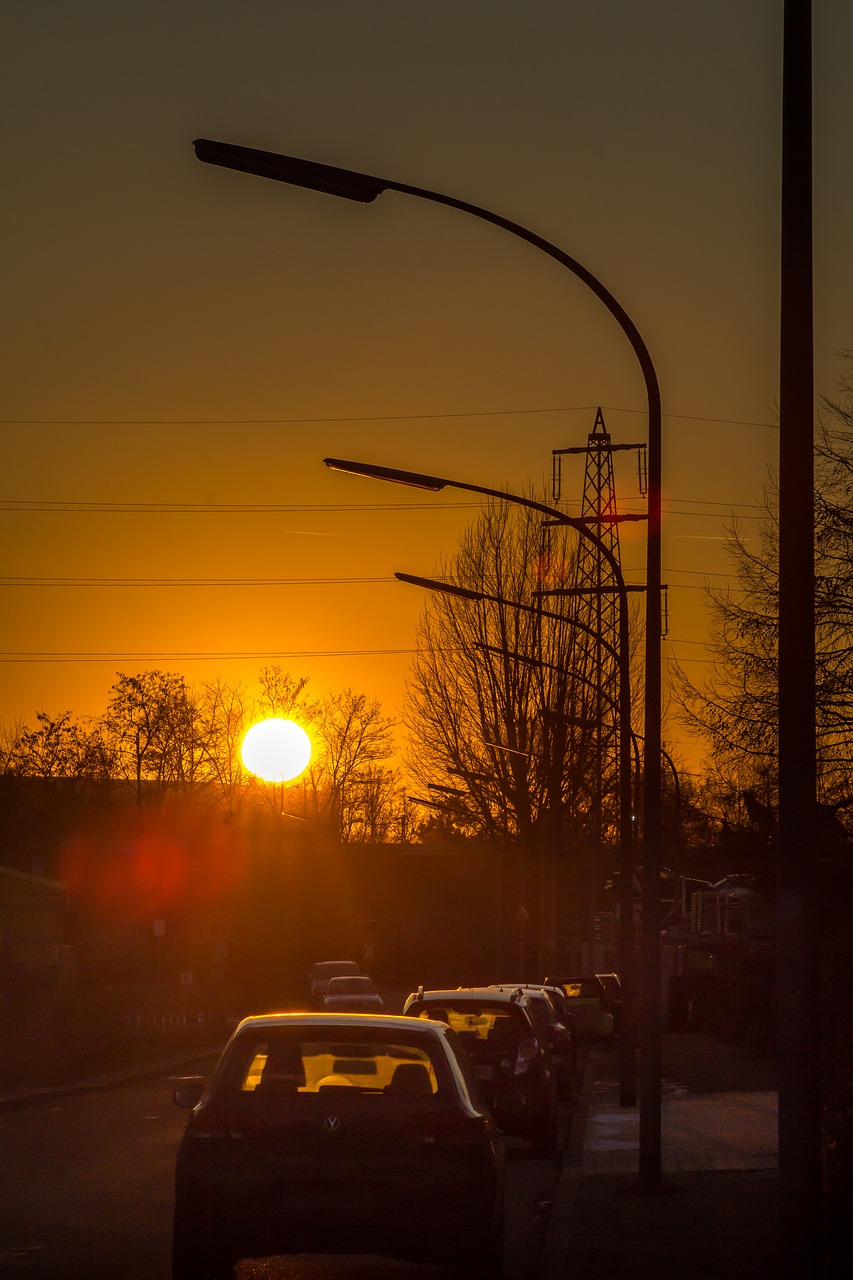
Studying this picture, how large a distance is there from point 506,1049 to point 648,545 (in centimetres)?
593

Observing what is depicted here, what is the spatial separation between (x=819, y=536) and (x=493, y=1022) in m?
12.7

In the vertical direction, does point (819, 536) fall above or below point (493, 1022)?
above

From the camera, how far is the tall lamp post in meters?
10.2

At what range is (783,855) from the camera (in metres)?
6.55

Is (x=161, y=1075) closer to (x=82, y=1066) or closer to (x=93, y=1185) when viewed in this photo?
(x=82, y=1066)

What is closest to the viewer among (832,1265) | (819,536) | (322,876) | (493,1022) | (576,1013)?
(832,1265)

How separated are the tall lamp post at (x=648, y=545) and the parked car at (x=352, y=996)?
23394 mm

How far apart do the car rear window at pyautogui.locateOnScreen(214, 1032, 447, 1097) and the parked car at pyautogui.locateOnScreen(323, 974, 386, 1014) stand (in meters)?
29.1

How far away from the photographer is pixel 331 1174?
8.59 metres

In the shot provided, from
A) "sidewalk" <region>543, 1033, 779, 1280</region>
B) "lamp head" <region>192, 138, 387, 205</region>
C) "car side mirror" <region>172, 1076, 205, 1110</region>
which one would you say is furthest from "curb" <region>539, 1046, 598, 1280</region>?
"lamp head" <region>192, 138, 387, 205</region>

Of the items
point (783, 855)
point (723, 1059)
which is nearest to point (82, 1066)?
point (723, 1059)

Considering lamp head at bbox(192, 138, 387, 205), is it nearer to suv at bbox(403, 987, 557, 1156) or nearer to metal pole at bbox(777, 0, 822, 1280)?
metal pole at bbox(777, 0, 822, 1280)

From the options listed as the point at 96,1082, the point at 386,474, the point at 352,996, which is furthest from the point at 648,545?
the point at 352,996

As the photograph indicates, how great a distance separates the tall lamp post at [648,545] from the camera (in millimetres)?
10250
